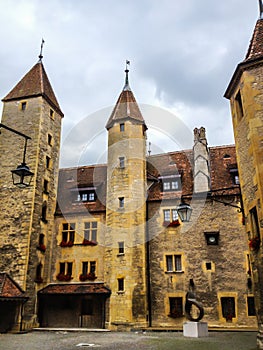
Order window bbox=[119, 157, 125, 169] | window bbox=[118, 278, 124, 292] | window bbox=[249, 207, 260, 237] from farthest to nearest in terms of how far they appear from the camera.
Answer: window bbox=[119, 157, 125, 169], window bbox=[118, 278, 124, 292], window bbox=[249, 207, 260, 237]

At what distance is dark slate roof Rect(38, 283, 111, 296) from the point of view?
17.7m

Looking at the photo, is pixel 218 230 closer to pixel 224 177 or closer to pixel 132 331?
pixel 224 177

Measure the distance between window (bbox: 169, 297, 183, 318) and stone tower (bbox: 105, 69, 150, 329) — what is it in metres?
1.46

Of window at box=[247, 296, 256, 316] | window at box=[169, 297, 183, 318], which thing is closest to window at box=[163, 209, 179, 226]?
window at box=[169, 297, 183, 318]

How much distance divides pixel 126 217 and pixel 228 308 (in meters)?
7.01

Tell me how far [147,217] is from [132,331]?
6117mm

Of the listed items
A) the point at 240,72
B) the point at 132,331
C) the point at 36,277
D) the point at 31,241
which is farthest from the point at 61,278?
the point at 240,72

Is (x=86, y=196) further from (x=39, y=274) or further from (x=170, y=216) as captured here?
(x=170, y=216)

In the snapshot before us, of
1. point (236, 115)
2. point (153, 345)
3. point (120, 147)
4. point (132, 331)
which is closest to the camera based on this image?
point (153, 345)

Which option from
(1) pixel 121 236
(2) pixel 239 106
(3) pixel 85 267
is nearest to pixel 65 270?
(3) pixel 85 267

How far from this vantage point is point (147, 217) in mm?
19594

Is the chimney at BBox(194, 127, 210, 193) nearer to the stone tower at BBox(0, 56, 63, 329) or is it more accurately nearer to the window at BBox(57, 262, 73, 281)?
the window at BBox(57, 262, 73, 281)

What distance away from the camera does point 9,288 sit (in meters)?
16.9

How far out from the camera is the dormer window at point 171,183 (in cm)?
2009
